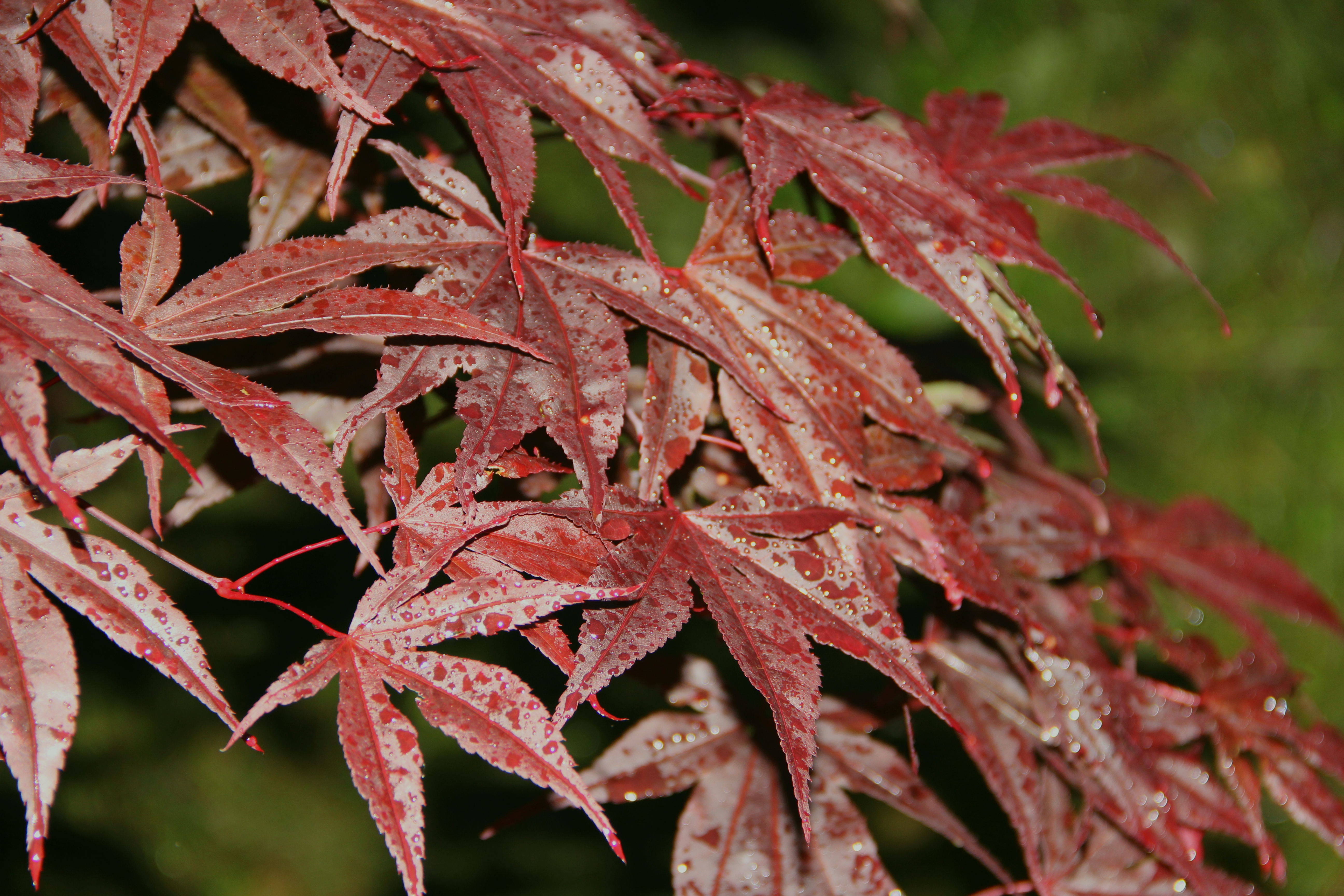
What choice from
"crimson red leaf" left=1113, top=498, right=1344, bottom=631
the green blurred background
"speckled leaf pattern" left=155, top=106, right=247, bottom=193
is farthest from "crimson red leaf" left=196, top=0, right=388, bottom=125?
"crimson red leaf" left=1113, top=498, right=1344, bottom=631

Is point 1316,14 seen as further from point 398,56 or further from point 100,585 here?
point 100,585

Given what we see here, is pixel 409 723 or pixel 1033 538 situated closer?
pixel 409 723

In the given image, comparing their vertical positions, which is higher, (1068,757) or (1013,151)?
(1013,151)

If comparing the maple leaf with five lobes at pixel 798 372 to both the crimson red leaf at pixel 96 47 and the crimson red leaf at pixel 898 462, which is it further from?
the crimson red leaf at pixel 96 47

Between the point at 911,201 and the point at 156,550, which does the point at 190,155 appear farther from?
the point at 911,201

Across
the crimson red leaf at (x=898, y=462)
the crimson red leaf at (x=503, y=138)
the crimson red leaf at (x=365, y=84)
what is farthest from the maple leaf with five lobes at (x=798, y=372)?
the crimson red leaf at (x=365, y=84)

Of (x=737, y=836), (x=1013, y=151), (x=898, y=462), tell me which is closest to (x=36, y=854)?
(x=737, y=836)

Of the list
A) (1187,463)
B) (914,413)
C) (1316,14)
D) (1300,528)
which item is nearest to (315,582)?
(914,413)
